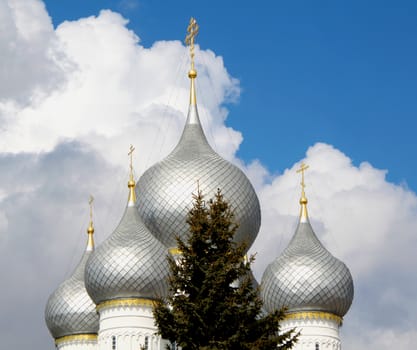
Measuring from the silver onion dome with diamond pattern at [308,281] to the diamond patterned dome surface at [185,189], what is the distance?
52.7 inches

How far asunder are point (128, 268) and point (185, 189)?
335cm

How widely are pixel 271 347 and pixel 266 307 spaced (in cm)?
1499

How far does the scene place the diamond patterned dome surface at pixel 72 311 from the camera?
3250cm

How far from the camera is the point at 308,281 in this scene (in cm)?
3114

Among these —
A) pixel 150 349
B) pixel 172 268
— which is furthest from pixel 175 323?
pixel 150 349

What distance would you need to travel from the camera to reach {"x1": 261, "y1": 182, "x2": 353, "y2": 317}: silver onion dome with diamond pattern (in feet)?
102

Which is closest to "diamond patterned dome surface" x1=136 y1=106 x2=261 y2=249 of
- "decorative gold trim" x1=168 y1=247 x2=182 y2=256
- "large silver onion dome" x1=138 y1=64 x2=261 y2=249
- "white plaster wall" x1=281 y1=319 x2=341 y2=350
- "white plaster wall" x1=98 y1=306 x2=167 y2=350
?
"large silver onion dome" x1=138 y1=64 x2=261 y2=249

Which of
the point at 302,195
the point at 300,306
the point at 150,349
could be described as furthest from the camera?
the point at 302,195

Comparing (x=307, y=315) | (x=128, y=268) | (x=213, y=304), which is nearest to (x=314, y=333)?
(x=307, y=315)

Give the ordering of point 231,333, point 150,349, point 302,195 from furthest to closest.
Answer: point 302,195
point 150,349
point 231,333

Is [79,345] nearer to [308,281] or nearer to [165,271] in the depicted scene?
[165,271]

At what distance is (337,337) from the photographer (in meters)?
31.6

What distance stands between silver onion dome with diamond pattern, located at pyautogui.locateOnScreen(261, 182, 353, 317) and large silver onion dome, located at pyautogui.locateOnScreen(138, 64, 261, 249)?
1.29 meters

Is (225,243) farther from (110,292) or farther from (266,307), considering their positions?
(266,307)
